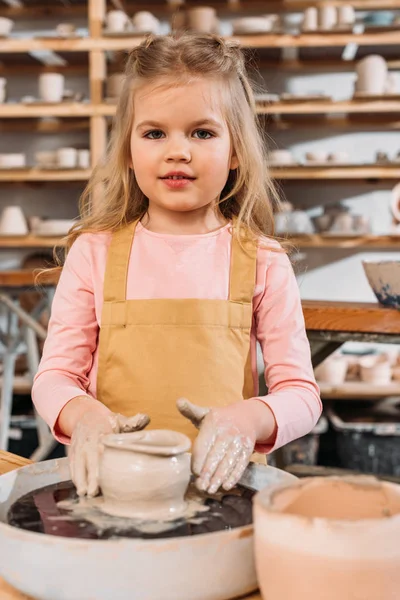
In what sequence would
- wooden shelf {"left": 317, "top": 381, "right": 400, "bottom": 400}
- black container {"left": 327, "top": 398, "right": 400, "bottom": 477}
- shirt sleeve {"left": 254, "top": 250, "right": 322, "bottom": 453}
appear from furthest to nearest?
wooden shelf {"left": 317, "top": 381, "right": 400, "bottom": 400} → black container {"left": 327, "top": 398, "right": 400, "bottom": 477} → shirt sleeve {"left": 254, "top": 250, "right": 322, "bottom": 453}

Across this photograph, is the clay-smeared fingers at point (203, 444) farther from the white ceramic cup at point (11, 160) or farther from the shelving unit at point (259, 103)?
the white ceramic cup at point (11, 160)

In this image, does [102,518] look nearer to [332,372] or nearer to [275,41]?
[332,372]

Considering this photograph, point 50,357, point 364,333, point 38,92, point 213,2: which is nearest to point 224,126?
point 50,357

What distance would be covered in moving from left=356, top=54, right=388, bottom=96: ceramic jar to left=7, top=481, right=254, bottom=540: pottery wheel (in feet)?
11.0

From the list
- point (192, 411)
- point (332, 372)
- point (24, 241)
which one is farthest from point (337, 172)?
point (192, 411)

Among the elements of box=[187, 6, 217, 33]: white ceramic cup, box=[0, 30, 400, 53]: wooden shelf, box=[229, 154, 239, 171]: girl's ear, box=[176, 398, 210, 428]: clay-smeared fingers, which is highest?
box=[187, 6, 217, 33]: white ceramic cup

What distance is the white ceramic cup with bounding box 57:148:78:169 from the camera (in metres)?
3.79

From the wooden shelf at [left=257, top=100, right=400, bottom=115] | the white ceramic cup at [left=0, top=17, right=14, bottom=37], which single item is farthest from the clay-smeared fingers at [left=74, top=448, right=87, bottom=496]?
the white ceramic cup at [left=0, top=17, right=14, bottom=37]

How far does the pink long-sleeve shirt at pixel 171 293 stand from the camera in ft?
3.42

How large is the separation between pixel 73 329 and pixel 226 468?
507mm

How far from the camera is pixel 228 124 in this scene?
3.59 ft

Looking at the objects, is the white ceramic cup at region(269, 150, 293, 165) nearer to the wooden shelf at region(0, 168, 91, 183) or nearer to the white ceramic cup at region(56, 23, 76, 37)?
the wooden shelf at region(0, 168, 91, 183)

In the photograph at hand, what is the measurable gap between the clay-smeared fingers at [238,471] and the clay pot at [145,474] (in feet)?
0.20

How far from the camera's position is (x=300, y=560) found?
430mm
